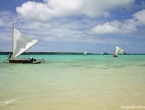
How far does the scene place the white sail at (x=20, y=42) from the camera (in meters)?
32.2

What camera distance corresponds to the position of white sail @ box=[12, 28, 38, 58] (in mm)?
32250

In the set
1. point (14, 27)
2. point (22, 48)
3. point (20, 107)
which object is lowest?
point (20, 107)

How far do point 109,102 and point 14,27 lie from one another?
29.3 meters

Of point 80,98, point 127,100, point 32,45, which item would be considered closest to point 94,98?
point 80,98

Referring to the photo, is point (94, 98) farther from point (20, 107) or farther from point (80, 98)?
point (20, 107)

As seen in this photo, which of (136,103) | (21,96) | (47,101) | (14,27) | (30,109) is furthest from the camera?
(14,27)

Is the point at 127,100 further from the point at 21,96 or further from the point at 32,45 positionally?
the point at 32,45

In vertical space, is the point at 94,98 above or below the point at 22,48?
below

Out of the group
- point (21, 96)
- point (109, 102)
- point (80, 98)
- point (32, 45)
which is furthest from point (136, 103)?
point (32, 45)

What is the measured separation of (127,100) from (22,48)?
2812 cm

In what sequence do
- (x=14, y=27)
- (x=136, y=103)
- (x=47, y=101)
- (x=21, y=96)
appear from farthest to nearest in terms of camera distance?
(x=14, y=27) → (x=21, y=96) → (x=47, y=101) → (x=136, y=103)

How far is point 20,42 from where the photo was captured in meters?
32.3

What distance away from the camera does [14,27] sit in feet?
107

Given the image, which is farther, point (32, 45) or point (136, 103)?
point (32, 45)
